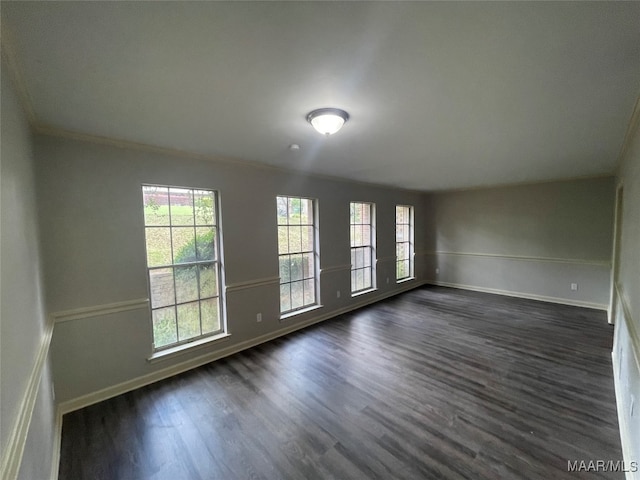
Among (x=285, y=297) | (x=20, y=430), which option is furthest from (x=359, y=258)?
(x=20, y=430)

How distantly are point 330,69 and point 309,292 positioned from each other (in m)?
3.61

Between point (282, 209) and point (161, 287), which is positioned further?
point (282, 209)

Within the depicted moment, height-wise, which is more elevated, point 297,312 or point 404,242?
point 404,242

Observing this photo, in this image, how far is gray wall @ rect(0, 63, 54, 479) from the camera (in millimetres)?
1057

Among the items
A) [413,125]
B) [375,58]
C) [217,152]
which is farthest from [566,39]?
[217,152]

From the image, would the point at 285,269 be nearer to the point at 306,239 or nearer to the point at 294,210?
the point at 306,239

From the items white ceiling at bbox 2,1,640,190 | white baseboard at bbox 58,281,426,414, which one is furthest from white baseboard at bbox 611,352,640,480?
white baseboard at bbox 58,281,426,414

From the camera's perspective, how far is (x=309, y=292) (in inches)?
179

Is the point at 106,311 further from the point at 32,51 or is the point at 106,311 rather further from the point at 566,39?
the point at 566,39

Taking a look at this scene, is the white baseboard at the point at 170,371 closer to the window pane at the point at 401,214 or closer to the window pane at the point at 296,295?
the window pane at the point at 296,295

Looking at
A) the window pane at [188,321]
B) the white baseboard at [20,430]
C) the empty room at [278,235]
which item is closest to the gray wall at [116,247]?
the empty room at [278,235]

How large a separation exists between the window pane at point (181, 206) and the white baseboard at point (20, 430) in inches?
68.0

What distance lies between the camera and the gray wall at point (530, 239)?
4914 mm

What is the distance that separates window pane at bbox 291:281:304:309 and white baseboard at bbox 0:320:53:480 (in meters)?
2.96
